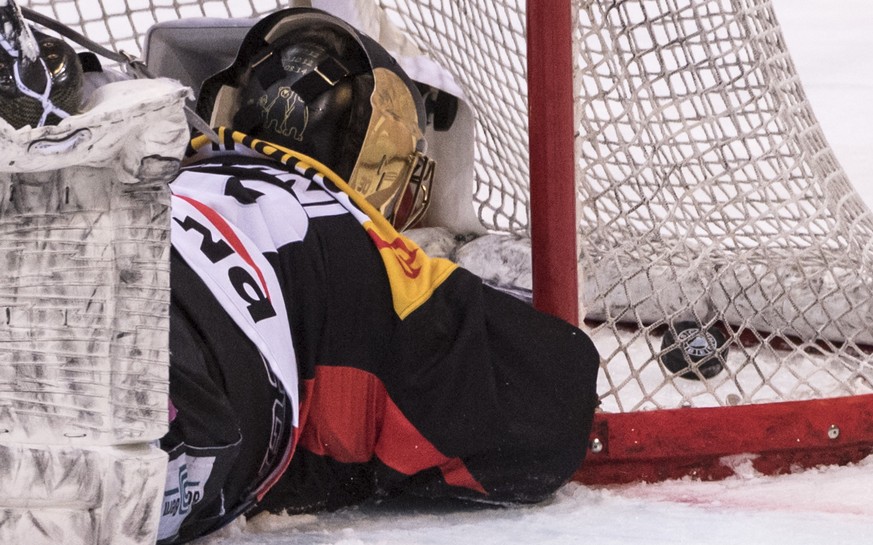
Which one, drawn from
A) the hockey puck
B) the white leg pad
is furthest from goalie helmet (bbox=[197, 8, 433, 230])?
the white leg pad

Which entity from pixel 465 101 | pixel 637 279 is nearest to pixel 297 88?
pixel 465 101

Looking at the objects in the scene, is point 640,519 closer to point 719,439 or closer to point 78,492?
point 719,439

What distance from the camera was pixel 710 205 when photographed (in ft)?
5.57

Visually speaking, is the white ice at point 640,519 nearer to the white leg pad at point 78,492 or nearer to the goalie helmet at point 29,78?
the white leg pad at point 78,492

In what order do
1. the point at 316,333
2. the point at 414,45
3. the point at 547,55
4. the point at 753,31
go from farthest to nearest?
the point at 414,45
the point at 753,31
the point at 547,55
the point at 316,333

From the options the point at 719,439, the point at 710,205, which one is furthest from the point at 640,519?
the point at 710,205

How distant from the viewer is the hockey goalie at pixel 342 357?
1.13 meters

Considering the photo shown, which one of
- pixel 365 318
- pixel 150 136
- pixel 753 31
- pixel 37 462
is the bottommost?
pixel 37 462

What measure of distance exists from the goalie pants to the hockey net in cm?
15

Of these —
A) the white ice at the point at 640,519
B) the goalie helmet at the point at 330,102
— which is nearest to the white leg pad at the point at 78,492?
the white ice at the point at 640,519

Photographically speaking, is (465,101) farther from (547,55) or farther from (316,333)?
(316,333)

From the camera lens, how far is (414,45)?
6.68 feet

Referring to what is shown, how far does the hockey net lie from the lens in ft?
5.04

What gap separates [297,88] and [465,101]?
1.40ft
